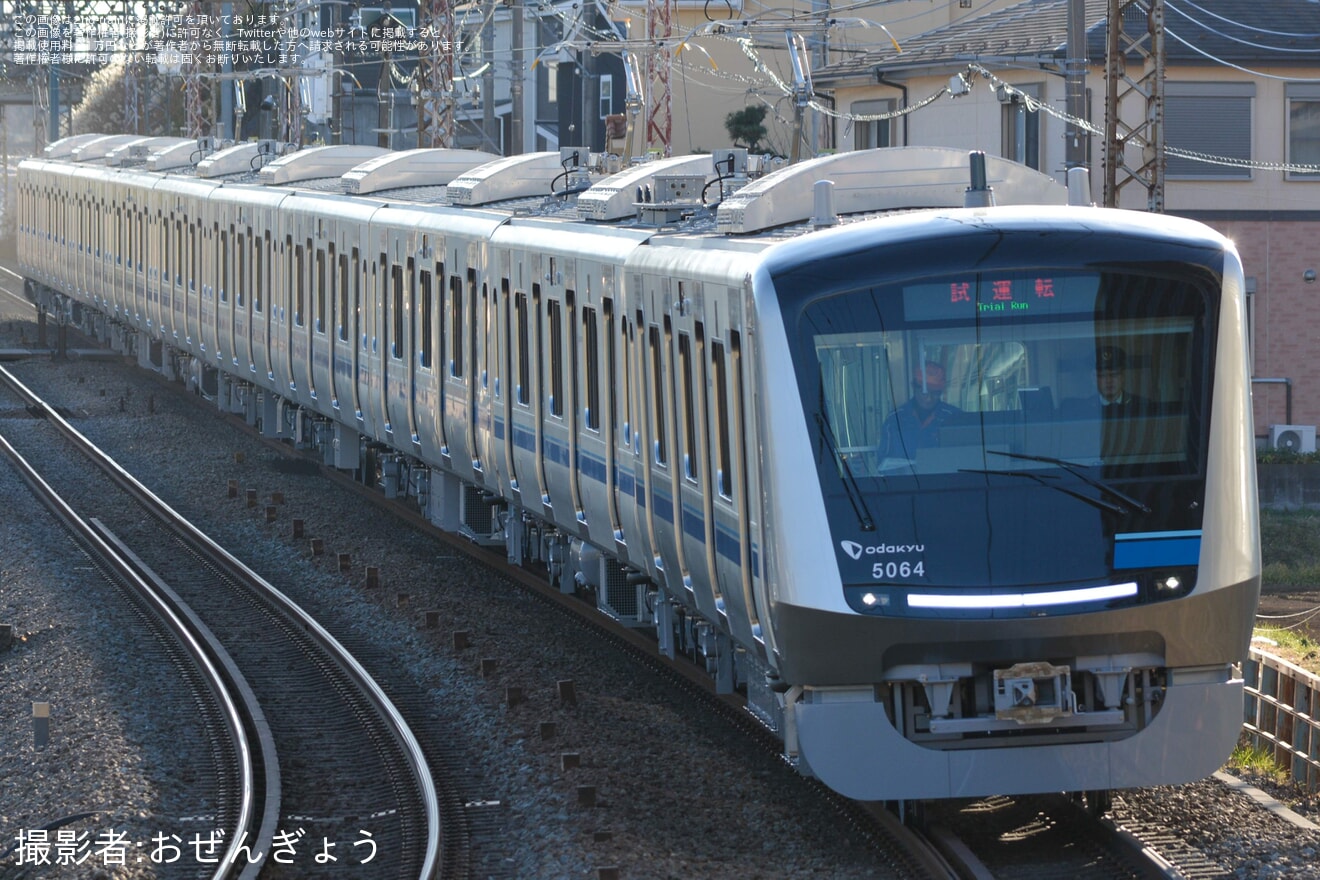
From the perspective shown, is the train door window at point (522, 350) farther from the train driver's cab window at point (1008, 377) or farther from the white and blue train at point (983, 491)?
the train driver's cab window at point (1008, 377)

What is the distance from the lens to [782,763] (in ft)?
31.5

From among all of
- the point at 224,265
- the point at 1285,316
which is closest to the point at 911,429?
the point at 224,265

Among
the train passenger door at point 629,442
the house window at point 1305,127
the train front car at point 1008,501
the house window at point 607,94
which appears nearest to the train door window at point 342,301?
the train passenger door at point 629,442

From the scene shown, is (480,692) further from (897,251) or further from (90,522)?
(90,522)

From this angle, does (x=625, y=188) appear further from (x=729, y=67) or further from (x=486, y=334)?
(x=729, y=67)

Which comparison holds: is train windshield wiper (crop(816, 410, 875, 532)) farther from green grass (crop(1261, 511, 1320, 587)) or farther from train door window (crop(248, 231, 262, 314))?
train door window (crop(248, 231, 262, 314))

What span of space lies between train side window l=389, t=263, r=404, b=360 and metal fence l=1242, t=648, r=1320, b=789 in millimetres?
7538

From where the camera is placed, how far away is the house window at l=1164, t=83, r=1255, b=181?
958 inches

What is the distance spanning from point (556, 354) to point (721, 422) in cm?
338

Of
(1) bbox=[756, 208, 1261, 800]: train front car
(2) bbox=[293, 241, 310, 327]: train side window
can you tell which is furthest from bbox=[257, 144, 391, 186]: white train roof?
(1) bbox=[756, 208, 1261, 800]: train front car

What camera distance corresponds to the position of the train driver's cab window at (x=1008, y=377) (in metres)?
7.86

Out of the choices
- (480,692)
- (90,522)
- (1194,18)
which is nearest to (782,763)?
(480,692)

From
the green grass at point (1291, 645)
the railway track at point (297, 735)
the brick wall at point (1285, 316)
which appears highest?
the brick wall at point (1285, 316)

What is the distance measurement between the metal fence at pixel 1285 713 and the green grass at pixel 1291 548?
26.1 ft
